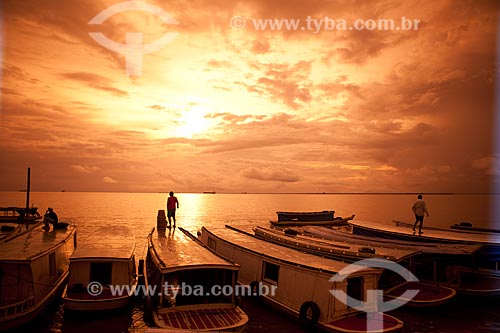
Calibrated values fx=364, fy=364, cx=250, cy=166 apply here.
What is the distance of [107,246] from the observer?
73.4 feet

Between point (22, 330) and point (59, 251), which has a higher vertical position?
point (59, 251)

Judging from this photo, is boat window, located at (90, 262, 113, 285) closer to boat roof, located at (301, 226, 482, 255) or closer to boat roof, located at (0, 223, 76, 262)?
boat roof, located at (0, 223, 76, 262)

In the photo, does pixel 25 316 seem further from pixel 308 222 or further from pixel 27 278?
pixel 308 222

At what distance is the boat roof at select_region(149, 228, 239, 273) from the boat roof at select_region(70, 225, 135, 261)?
1580 mm

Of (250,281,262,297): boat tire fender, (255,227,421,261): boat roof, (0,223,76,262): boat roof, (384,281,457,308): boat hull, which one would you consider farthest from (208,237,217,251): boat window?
(384,281,457,308): boat hull

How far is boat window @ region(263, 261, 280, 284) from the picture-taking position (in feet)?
63.9

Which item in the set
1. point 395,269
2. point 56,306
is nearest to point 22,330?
point 56,306

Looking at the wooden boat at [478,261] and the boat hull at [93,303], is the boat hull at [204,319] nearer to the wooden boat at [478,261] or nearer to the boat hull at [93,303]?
the boat hull at [93,303]

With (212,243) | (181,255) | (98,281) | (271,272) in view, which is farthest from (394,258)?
(98,281)

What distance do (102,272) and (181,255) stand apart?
179 inches

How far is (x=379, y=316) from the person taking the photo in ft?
52.6

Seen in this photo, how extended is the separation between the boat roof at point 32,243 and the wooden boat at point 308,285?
11616 millimetres

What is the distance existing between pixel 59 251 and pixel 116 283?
6.35 m

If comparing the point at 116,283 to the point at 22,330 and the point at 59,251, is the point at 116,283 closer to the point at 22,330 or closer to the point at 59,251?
the point at 22,330
